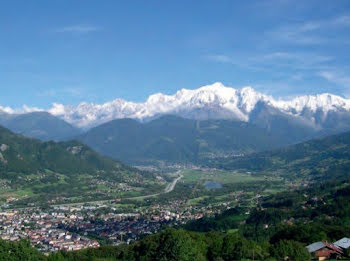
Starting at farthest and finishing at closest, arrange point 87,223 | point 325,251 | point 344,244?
point 87,223, point 344,244, point 325,251

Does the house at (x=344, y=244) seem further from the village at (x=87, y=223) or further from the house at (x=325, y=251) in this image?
the village at (x=87, y=223)

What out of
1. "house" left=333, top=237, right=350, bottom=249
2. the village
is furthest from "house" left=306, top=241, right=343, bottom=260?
the village

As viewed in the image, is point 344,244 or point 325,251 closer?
point 325,251

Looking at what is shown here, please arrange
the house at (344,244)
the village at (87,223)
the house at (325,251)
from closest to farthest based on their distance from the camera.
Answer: the house at (325,251) → the house at (344,244) → the village at (87,223)

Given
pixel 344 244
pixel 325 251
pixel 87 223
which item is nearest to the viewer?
pixel 325 251

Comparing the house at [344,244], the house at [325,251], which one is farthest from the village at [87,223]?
the house at [325,251]

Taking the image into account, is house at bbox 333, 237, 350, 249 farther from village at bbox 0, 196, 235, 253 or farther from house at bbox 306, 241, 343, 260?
village at bbox 0, 196, 235, 253

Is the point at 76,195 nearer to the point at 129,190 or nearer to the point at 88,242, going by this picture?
the point at 129,190

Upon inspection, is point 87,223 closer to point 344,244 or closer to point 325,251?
point 344,244

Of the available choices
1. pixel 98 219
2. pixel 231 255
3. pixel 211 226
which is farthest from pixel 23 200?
pixel 231 255

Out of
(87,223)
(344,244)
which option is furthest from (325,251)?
(87,223)
